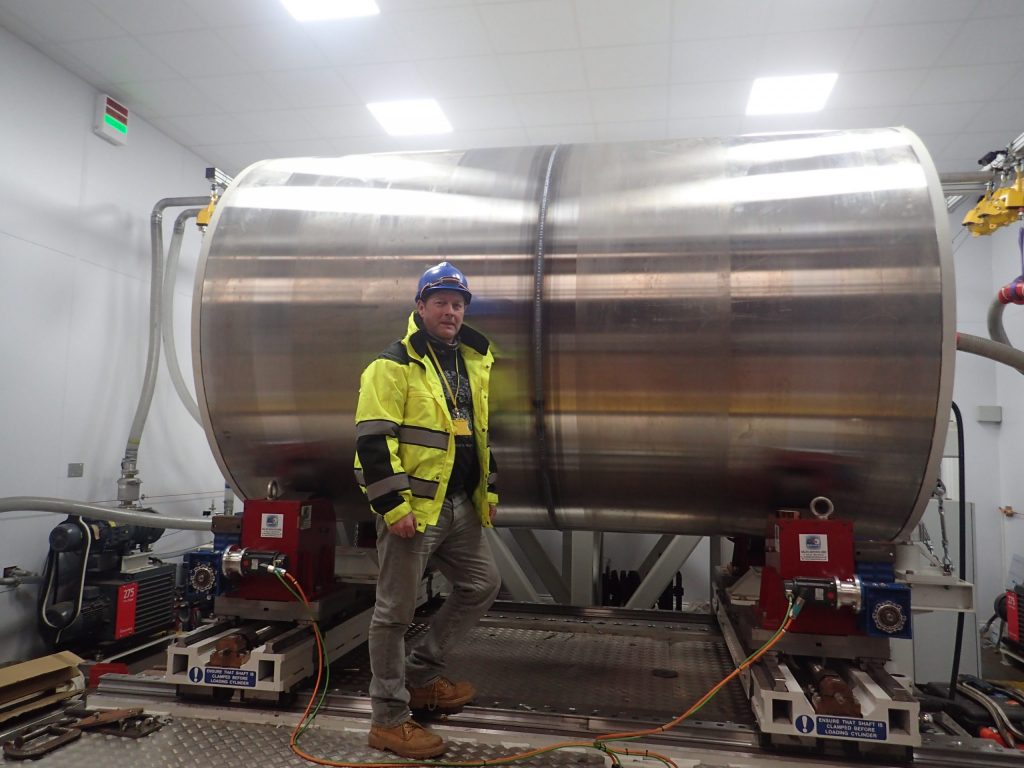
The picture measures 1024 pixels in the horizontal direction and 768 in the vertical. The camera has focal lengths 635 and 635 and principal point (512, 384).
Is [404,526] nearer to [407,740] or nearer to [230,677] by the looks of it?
[407,740]

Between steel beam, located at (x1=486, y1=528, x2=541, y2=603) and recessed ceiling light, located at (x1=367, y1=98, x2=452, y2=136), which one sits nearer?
steel beam, located at (x1=486, y1=528, x2=541, y2=603)

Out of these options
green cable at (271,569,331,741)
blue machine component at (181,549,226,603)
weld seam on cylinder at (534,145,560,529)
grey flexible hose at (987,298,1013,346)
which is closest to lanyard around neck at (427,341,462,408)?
weld seam on cylinder at (534,145,560,529)

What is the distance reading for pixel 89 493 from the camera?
16.1ft

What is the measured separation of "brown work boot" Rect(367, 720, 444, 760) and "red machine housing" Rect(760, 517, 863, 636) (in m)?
1.23

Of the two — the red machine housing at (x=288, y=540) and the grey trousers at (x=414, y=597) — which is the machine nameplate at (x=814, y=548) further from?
the red machine housing at (x=288, y=540)

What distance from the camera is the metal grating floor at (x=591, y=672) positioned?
2391 mm

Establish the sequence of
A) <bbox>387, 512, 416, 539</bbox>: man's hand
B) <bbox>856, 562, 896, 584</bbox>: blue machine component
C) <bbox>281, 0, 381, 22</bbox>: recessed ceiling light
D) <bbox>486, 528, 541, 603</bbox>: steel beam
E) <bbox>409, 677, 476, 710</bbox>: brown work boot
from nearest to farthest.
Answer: <bbox>387, 512, 416, 539</bbox>: man's hand → <bbox>856, 562, 896, 584</bbox>: blue machine component → <bbox>409, 677, 476, 710</bbox>: brown work boot → <bbox>281, 0, 381, 22</bbox>: recessed ceiling light → <bbox>486, 528, 541, 603</bbox>: steel beam

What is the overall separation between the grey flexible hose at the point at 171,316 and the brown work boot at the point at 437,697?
3.78 metres

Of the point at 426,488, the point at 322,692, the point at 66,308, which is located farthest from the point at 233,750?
the point at 66,308

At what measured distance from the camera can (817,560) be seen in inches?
84.9

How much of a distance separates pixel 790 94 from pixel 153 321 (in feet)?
18.1

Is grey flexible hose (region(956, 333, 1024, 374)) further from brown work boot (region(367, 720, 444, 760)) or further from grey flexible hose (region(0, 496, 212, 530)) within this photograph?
grey flexible hose (region(0, 496, 212, 530))

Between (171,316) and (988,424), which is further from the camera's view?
(988,424)

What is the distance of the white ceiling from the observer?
416 centimetres
